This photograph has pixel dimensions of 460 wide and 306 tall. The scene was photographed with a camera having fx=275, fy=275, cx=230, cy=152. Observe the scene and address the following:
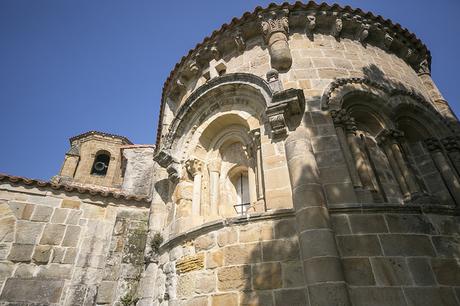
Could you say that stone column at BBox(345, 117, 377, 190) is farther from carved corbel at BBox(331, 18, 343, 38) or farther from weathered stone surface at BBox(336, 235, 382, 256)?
carved corbel at BBox(331, 18, 343, 38)

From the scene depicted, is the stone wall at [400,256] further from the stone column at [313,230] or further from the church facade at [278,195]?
the stone column at [313,230]

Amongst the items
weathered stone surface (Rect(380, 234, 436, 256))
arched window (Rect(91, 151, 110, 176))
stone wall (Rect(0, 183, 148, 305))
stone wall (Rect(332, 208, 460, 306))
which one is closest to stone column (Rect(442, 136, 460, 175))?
stone wall (Rect(332, 208, 460, 306))

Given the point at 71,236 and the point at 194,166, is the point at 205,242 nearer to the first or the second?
the point at 194,166

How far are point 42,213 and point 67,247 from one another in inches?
36.7

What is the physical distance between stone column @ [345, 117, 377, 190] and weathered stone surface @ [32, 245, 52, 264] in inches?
241

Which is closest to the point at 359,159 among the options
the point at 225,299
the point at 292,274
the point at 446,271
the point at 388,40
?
the point at 446,271

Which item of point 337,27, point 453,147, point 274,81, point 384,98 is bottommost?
point 453,147

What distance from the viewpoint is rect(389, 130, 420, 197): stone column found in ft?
13.6

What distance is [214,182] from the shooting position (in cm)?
517

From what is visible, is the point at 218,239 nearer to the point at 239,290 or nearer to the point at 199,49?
the point at 239,290

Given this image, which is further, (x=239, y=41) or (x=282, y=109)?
(x=239, y=41)

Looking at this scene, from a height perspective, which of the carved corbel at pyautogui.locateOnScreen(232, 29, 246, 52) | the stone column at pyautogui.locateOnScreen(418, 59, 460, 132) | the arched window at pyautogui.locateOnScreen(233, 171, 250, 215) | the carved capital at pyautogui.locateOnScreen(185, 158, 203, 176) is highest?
the carved corbel at pyautogui.locateOnScreen(232, 29, 246, 52)

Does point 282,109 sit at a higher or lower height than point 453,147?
higher

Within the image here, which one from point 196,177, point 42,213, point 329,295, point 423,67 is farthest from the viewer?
point 423,67
